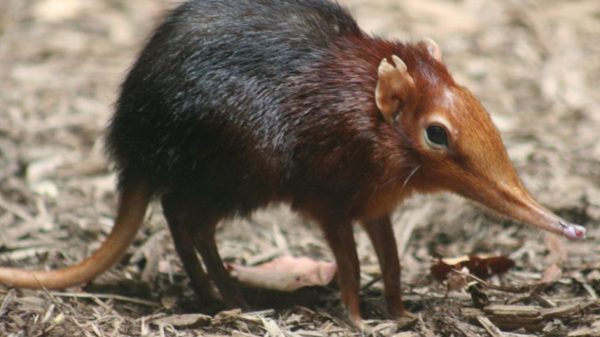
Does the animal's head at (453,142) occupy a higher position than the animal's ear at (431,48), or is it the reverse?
the animal's ear at (431,48)

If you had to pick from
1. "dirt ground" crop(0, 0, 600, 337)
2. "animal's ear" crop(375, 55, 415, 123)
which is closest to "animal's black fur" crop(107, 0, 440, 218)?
"animal's ear" crop(375, 55, 415, 123)

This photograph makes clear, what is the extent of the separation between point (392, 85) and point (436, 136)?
322 millimetres

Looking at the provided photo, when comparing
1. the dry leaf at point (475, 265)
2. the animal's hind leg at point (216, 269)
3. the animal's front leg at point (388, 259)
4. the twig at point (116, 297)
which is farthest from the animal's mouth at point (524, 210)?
the twig at point (116, 297)

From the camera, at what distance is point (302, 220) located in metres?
5.58

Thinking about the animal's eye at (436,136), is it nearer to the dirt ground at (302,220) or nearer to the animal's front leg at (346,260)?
the animal's front leg at (346,260)

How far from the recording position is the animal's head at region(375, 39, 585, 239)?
4855mm

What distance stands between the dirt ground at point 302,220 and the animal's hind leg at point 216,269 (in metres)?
0.14

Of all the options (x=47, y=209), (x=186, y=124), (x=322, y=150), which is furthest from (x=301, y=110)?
(x=47, y=209)

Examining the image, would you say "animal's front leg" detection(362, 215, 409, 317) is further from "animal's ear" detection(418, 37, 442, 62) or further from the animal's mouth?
"animal's ear" detection(418, 37, 442, 62)

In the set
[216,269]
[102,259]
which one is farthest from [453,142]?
[102,259]

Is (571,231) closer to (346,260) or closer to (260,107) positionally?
(346,260)

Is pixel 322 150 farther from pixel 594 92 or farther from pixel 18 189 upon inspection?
pixel 594 92

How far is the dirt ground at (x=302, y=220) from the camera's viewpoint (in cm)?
536

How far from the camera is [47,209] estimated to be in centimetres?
699
